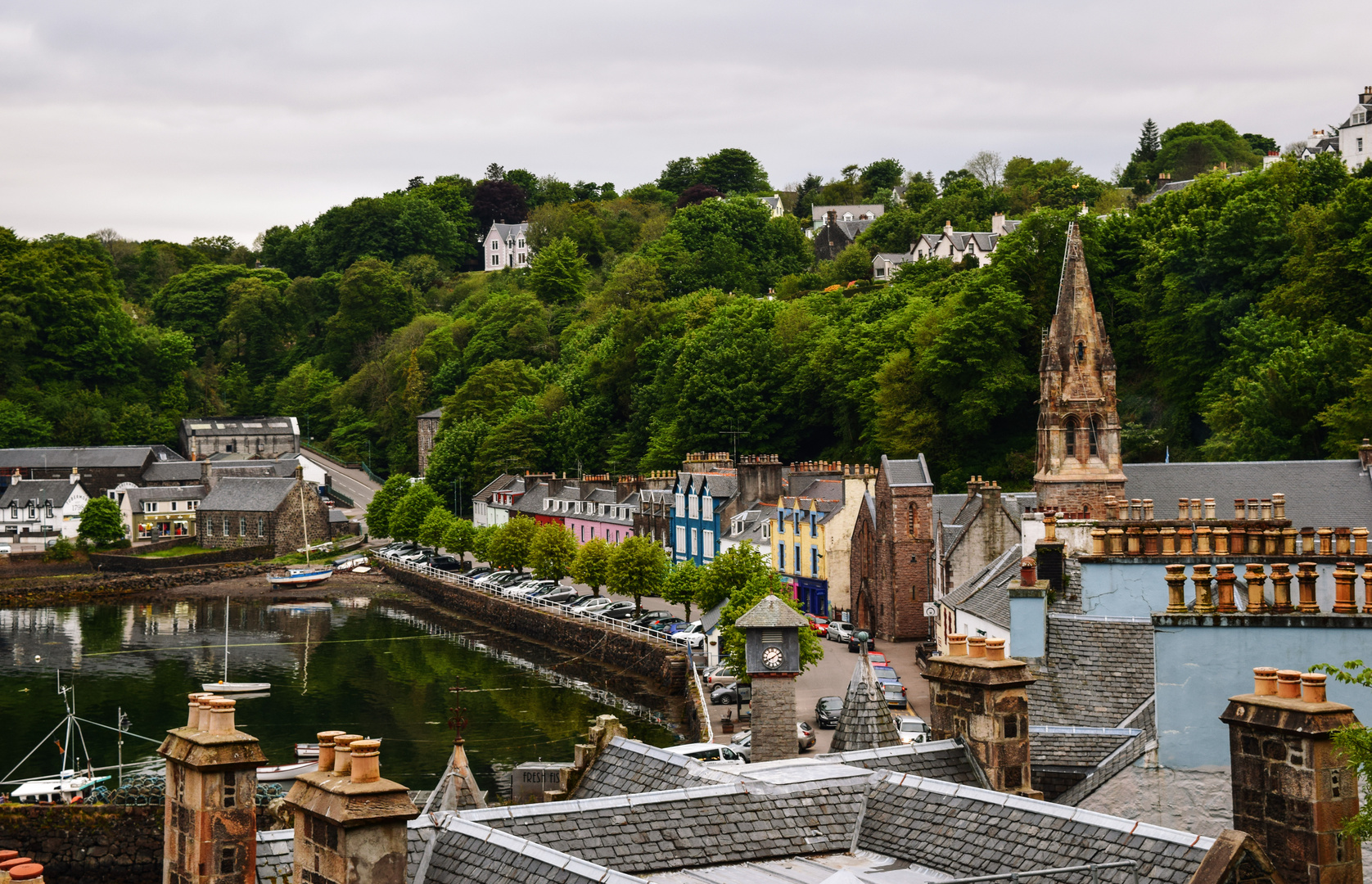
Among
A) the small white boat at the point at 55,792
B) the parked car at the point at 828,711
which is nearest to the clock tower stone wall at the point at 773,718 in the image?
the parked car at the point at 828,711

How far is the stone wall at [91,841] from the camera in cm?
3048

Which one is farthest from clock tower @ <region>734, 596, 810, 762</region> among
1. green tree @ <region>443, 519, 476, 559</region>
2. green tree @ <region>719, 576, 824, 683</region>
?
green tree @ <region>443, 519, 476, 559</region>

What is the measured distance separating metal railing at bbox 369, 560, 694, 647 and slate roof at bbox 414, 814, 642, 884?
131 feet

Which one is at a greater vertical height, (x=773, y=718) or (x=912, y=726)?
(x=773, y=718)

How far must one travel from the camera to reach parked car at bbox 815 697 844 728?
34.3 meters

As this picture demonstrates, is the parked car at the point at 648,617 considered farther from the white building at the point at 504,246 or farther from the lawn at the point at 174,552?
the white building at the point at 504,246

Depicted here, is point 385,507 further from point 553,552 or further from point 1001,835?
point 1001,835

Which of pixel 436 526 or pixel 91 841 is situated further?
pixel 436 526

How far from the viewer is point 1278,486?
36812 mm

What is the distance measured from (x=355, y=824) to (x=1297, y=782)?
6.19 meters

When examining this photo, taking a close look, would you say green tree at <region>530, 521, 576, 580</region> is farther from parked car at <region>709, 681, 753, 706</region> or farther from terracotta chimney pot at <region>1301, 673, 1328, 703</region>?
terracotta chimney pot at <region>1301, 673, 1328, 703</region>

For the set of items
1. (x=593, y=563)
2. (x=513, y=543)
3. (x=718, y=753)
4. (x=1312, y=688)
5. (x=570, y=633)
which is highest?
(x=1312, y=688)

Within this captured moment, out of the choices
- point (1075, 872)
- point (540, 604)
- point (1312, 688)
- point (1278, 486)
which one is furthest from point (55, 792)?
point (1312, 688)

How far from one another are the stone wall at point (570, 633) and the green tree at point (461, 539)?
270 cm
